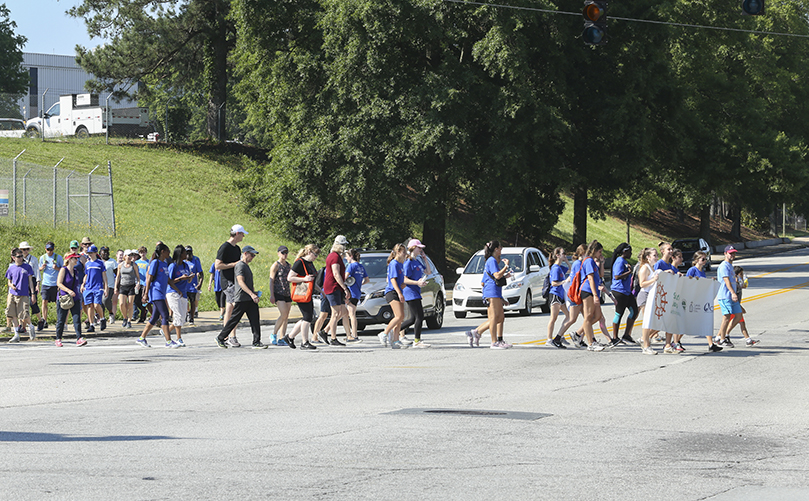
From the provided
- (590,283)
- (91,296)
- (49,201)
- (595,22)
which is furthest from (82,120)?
(590,283)

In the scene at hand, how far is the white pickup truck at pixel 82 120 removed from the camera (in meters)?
52.2

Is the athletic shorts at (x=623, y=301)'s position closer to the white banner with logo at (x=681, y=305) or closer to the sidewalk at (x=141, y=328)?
the white banner with logo at (x=681, y=305)

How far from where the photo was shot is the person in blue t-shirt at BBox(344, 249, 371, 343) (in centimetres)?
1712

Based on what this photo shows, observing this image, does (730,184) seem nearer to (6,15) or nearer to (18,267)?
(18,267)

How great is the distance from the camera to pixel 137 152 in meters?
47.4

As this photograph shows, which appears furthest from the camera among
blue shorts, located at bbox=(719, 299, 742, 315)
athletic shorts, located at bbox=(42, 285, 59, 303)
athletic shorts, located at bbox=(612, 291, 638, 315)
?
athletic shorts, located at bbox=(42, 285, 59, 303)

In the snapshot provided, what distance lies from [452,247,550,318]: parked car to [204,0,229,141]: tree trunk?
30203mm

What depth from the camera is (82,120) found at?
52625mm

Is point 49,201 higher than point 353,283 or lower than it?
higher

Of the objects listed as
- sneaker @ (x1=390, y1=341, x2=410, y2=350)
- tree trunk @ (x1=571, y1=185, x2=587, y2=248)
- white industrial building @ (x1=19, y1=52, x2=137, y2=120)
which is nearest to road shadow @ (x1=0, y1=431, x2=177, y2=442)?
sneaker @ (x1=390, y1=341, x2=410, y2=350)

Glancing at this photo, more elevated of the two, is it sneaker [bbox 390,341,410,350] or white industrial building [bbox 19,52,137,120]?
white industrial building [bbox 19,52,137,120]

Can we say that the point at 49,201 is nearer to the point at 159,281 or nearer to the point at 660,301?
the point at 159,281

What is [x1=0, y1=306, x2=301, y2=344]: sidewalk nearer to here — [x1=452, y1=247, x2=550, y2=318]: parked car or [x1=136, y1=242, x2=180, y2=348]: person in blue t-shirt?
[x1=136, y1=242, x2=180, y2=348]: person in blue t-shirt

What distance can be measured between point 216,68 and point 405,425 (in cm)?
4624
